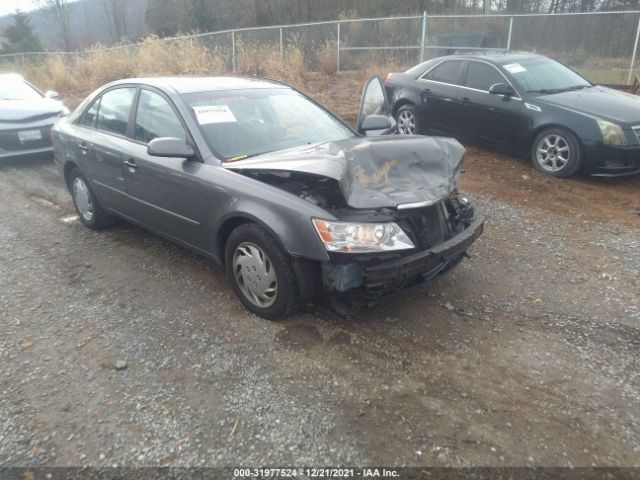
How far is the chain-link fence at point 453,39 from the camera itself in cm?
1298

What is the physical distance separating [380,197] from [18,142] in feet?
24.4

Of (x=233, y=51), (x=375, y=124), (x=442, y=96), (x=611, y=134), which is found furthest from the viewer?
(x=233, y=51)

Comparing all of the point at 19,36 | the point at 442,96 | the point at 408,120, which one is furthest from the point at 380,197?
the point at 19,36

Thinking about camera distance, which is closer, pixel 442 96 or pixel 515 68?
pixel 515 68

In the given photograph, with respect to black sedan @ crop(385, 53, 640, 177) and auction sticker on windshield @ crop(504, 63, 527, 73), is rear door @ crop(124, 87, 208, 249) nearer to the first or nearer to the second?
black sedan @ crop(385, 53, 640, 177)

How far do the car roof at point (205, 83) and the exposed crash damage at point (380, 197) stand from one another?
103 cm

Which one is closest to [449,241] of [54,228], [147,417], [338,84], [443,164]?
[443,164]

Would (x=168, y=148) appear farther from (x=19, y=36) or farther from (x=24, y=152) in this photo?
(x=19, y=36)

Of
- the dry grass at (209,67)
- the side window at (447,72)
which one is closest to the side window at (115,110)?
the side window at (447,72)

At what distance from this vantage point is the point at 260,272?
341 cm

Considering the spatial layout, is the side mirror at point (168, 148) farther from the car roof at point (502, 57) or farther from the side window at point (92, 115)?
the car roof at point (502, 57)

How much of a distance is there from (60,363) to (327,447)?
73.2 inches

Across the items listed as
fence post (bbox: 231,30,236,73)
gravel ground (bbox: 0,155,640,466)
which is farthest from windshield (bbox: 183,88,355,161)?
fence post (bbox: 231,30,236,73)

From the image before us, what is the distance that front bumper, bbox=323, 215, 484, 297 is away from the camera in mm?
3027
